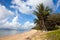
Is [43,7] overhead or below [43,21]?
overhead

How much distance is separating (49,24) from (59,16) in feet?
15.0

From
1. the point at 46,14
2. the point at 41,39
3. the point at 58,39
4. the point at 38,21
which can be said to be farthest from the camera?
the point at 38,21

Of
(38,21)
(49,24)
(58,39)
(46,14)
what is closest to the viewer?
(58,39)

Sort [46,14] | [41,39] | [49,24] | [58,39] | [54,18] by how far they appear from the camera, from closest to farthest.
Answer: [58,39]
[41,39]
[46,14]
[49,24]
[54,18]

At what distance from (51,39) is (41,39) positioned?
1636 millimetres

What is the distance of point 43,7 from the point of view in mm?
32656

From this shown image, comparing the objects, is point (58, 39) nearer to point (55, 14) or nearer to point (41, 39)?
point (41, 39)

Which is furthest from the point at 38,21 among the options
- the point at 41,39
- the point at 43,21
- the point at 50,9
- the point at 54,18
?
the point at 41,39

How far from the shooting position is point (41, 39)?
18797 mm

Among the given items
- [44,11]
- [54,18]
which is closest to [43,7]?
[44,11]

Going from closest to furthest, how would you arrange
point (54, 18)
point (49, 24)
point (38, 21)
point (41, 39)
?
point (41, 39) → point (38, 21) → point (49, 24) → point (54, 18)

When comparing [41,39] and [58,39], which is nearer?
[58,39]

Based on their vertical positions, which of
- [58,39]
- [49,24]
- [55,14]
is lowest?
[58,39]

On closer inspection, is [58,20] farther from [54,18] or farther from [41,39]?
[41,39]
